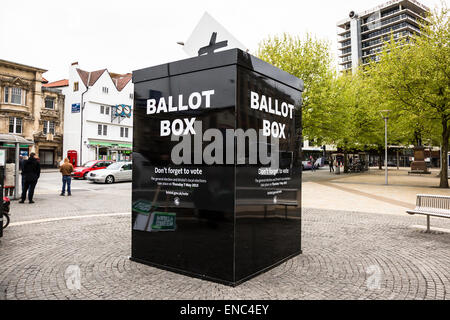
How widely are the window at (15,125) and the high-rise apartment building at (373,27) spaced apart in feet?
247

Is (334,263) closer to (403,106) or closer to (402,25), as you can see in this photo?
(403,106)

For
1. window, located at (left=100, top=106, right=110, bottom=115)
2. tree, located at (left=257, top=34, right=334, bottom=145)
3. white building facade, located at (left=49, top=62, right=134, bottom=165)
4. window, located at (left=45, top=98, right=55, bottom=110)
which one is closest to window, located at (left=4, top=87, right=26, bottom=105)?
window, located at (left=45, top=98, right=55, bottom=110)

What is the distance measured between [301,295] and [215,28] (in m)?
3.46

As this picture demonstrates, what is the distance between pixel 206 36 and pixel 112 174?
59.9ft

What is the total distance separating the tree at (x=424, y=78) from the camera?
1558 cm

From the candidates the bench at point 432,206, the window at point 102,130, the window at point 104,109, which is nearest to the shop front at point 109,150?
the window at point 102,130

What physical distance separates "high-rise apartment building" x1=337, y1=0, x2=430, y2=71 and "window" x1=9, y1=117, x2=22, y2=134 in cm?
7530

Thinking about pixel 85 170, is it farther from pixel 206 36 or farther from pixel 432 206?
pixel 432 206

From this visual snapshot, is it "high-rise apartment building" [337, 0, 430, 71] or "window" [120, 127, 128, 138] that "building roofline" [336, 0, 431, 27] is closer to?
"high-rise apartment building" [337, 0, 430, 71]

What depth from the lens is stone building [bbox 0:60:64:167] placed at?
111ft

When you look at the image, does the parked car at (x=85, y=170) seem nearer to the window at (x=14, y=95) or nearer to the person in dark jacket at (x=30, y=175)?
the person in dark jacket at (x=30, y=175)
